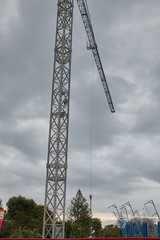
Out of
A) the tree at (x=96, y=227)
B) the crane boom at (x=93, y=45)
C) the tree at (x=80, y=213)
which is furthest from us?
the tree at (x=96, y=227)

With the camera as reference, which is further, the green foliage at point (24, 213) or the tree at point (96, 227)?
the tree at point (96, 227)

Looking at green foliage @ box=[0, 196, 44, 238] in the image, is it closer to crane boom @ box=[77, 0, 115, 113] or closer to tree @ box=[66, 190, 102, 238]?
tree @ box=[66, 190, 102, 238]

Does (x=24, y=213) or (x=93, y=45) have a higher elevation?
(x=93, y=45)

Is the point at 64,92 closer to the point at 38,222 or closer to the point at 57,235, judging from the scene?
the point at 57,235

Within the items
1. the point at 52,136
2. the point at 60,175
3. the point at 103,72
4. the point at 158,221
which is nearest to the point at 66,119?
the point at 52,136

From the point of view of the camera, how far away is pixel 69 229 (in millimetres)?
66750

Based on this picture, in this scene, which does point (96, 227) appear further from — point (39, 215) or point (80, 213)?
point (39, 215)

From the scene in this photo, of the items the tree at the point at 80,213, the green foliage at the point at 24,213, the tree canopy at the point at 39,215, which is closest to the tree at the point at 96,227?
the tree canopy at the point at 39,215

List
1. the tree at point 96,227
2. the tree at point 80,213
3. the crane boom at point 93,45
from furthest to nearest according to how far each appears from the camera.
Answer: the tree at point 96,227, the tree at point 80,213, the crane boom at point 93,45

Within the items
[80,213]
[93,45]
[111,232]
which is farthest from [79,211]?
[93,45]

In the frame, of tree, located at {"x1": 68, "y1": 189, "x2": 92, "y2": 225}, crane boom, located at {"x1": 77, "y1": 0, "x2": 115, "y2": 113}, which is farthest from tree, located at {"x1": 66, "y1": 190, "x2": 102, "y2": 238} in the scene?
crane boom, located at {"x1": 77, "y1": 0, "x2": 115, "y2": 113}

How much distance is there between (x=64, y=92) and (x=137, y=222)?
18.4 meters

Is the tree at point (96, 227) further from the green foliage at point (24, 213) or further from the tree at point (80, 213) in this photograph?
the green foliage at point (24, 213)

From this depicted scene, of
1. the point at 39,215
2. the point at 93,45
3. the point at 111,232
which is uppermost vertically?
the point at 93,45
